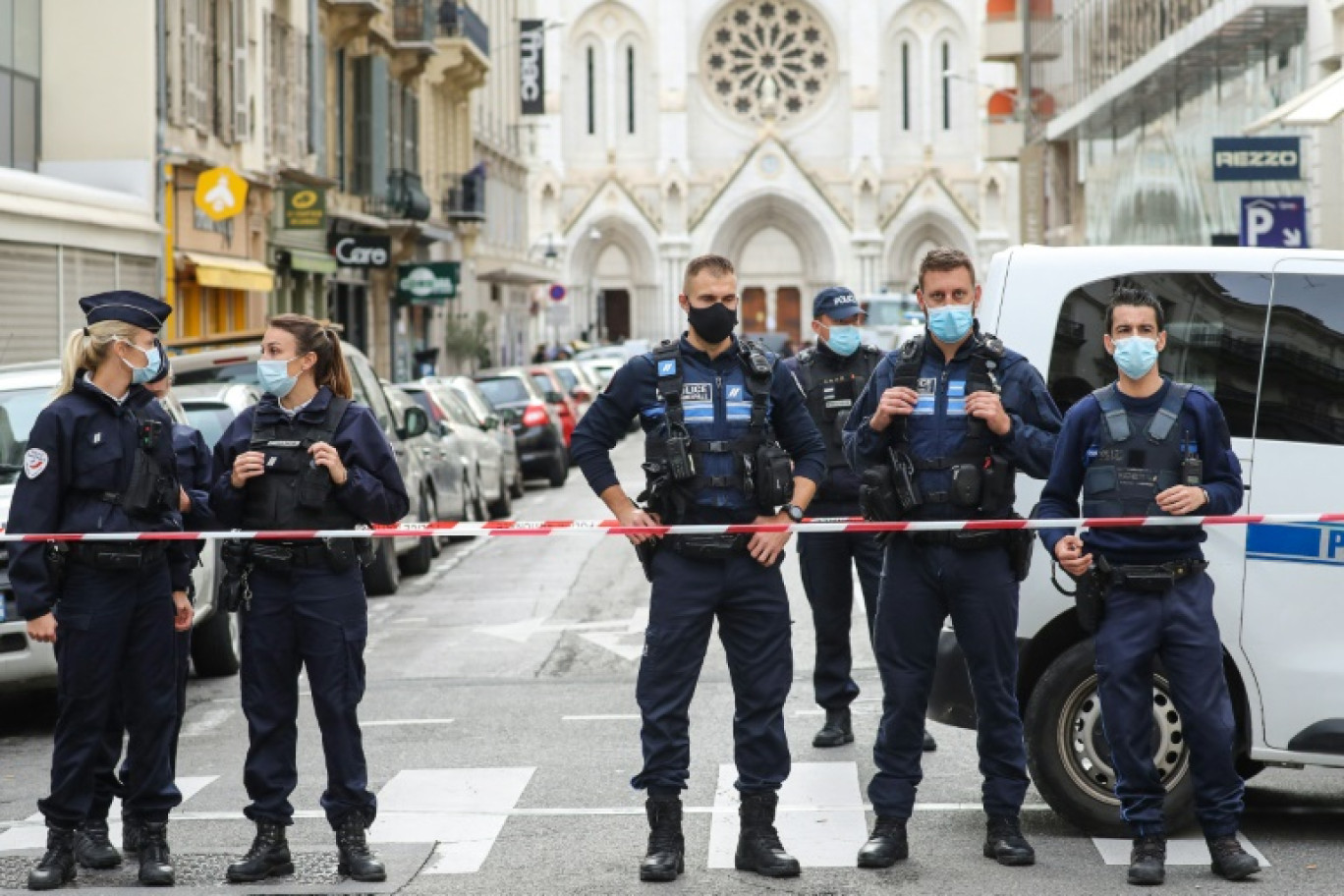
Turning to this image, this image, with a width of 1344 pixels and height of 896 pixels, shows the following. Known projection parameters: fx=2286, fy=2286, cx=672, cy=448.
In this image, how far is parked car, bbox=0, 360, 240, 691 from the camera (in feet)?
35.3

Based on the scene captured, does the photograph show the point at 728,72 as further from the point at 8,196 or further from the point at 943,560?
the point at 943,560

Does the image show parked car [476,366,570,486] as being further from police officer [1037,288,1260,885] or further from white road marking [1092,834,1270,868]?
police officer [1037,288,1260,885]

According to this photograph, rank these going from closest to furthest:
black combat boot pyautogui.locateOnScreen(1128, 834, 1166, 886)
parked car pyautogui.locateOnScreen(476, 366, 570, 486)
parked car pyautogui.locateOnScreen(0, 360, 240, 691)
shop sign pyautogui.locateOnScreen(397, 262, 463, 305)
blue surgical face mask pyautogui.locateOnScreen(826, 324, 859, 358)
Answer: black combat boot pyautogui.locateOnScreen(1128, 834, 1166, 886) < blue surgical face mask pyautogui.locateOnScreen(826, 324, 859, 358) < parked car pyautogui.locateOnScreen(0, 360, 240, 691) < parked car pyautogui.locateOnScreen(476, 366, 570, 486) < shop sign pyautogui.locateOnScreen(397, 262, 463, 305)

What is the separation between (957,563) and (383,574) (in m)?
10.4

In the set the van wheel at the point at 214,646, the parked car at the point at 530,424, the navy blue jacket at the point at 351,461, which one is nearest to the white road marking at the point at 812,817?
the navy blue jacket at the point at 351,461

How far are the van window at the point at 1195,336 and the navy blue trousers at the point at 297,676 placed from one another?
266 cm

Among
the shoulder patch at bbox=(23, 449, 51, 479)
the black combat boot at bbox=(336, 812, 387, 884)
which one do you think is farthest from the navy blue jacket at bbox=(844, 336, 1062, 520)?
the shoulder patch at bbox=(23, 449, 51, 479)

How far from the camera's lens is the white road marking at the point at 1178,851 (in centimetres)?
757

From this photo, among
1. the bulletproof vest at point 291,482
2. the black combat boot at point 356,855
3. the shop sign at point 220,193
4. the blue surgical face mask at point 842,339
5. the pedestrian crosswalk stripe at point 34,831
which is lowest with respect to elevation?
the pedestrian crosswalk stripe at point 34,831

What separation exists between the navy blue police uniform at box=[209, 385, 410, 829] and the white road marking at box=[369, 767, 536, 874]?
0.49 m

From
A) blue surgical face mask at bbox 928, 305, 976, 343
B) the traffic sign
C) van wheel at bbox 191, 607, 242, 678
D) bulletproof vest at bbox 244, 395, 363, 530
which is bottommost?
van wheel at bbox 191, 607, 242, 678

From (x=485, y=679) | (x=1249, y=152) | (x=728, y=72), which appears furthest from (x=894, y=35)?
(x=485, y=679)

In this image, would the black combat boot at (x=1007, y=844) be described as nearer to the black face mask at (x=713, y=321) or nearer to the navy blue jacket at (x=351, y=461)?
the black face mask at (x=713, y=321)

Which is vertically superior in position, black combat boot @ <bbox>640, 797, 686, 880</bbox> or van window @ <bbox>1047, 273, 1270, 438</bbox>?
van window @ <bbox>1047, 273, 1270, 438</bbox>
